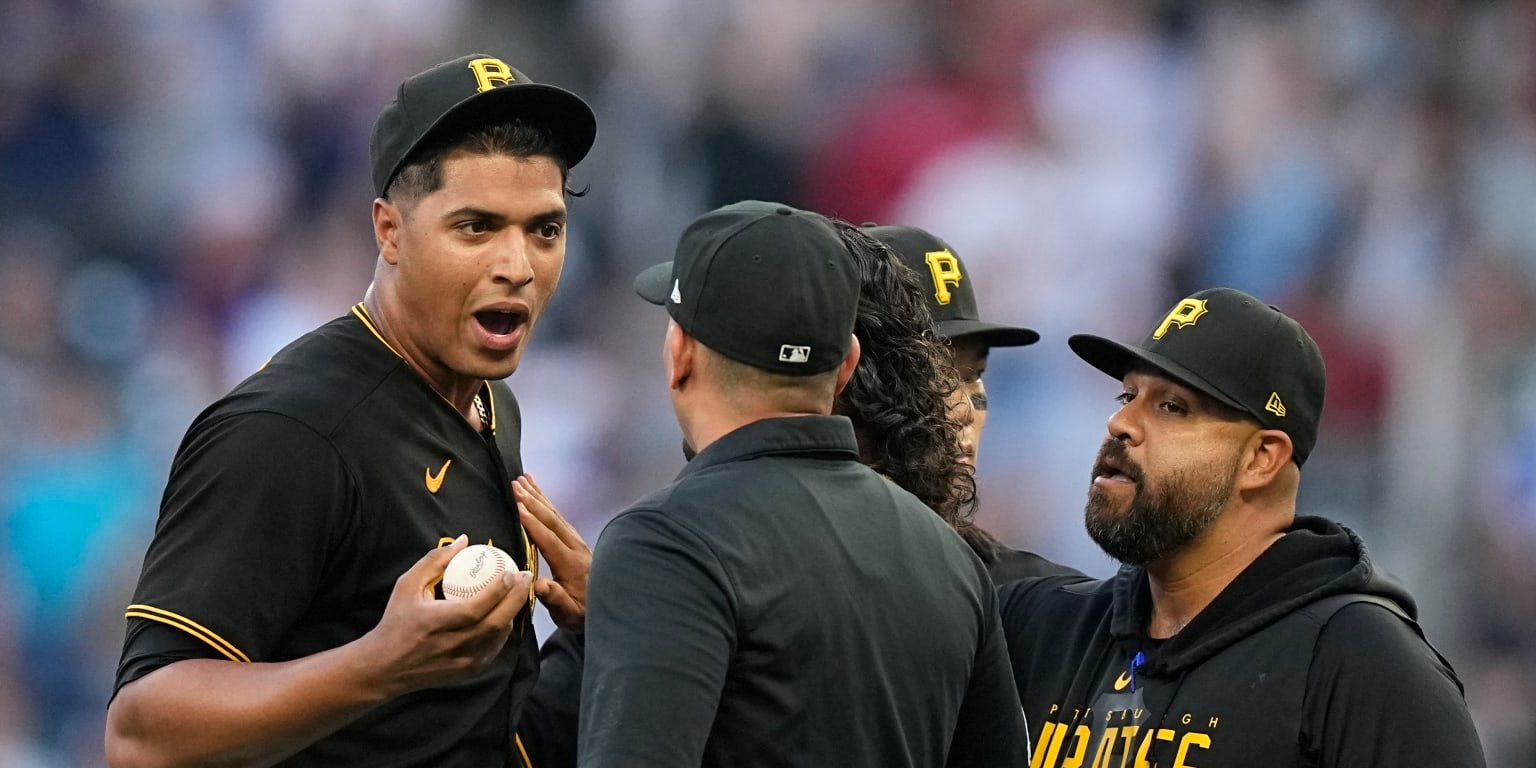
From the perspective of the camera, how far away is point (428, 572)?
2645 mm

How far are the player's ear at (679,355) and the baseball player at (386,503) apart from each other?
0.37 meters

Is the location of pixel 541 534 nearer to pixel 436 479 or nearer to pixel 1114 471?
pixel 436 479

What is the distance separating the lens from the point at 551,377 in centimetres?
809

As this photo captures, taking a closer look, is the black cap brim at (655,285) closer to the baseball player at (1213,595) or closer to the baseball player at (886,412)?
the baseball player at (886,412)

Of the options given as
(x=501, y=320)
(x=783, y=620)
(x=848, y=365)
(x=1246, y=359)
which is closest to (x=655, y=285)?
(x=501, y=320)

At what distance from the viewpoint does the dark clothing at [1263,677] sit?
3184 mm

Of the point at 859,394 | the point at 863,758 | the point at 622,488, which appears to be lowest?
the point at 622,488

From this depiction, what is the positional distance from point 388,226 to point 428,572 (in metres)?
0.76

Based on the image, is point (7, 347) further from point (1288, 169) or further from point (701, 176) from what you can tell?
point (1288, 169)

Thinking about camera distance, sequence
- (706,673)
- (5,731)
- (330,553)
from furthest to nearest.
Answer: (5,731)
(330,553)
(706,673)

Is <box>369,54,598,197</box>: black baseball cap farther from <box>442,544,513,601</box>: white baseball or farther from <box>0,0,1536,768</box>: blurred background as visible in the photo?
<box>0,0,1536,768</box>: blurred background

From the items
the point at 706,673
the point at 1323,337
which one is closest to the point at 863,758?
the point at 706,673

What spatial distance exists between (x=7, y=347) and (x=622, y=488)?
8.66 feet

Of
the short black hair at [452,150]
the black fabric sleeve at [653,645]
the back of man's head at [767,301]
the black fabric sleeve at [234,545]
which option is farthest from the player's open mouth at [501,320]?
the black fabric sleeve at [653,645]
